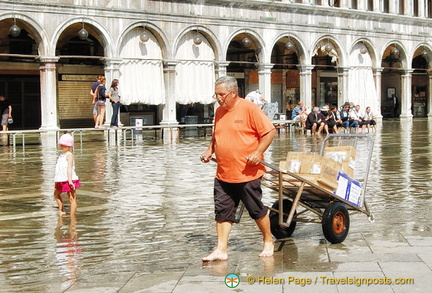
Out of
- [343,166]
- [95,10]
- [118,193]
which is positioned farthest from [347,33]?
[343,166]

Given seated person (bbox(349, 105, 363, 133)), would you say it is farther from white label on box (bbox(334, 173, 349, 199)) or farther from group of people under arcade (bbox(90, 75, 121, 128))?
white label on box (bbox(334, 173, 349, 199))

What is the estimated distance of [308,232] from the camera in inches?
343

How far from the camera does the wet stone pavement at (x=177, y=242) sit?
250 inches

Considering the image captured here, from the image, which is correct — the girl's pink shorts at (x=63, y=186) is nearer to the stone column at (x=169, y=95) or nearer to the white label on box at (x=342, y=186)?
the white label on box at (x=342, y=186)

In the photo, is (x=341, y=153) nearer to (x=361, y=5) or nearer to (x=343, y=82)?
(x=343, y=82)

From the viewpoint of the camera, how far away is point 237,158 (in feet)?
23.8

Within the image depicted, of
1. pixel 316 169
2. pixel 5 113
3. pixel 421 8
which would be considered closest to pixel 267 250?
pixel 316 169

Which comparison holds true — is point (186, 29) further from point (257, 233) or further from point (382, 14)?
point (257, 233)

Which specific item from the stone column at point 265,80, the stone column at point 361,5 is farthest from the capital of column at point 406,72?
the stone column at point 265,80

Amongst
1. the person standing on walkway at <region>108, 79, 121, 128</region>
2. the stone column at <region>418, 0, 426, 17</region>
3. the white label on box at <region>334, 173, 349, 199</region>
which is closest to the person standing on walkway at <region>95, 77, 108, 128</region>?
the person standing on walkway at <region>108, 79, 121, 128</region>

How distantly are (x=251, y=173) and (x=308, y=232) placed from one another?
175 centimetres

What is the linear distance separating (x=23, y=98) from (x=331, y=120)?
13455mm

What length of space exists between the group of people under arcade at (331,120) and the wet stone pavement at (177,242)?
46.0 ft

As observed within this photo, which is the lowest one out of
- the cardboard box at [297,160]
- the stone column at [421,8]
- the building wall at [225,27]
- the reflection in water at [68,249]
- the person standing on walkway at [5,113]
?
the reflection in water at [68,249]
